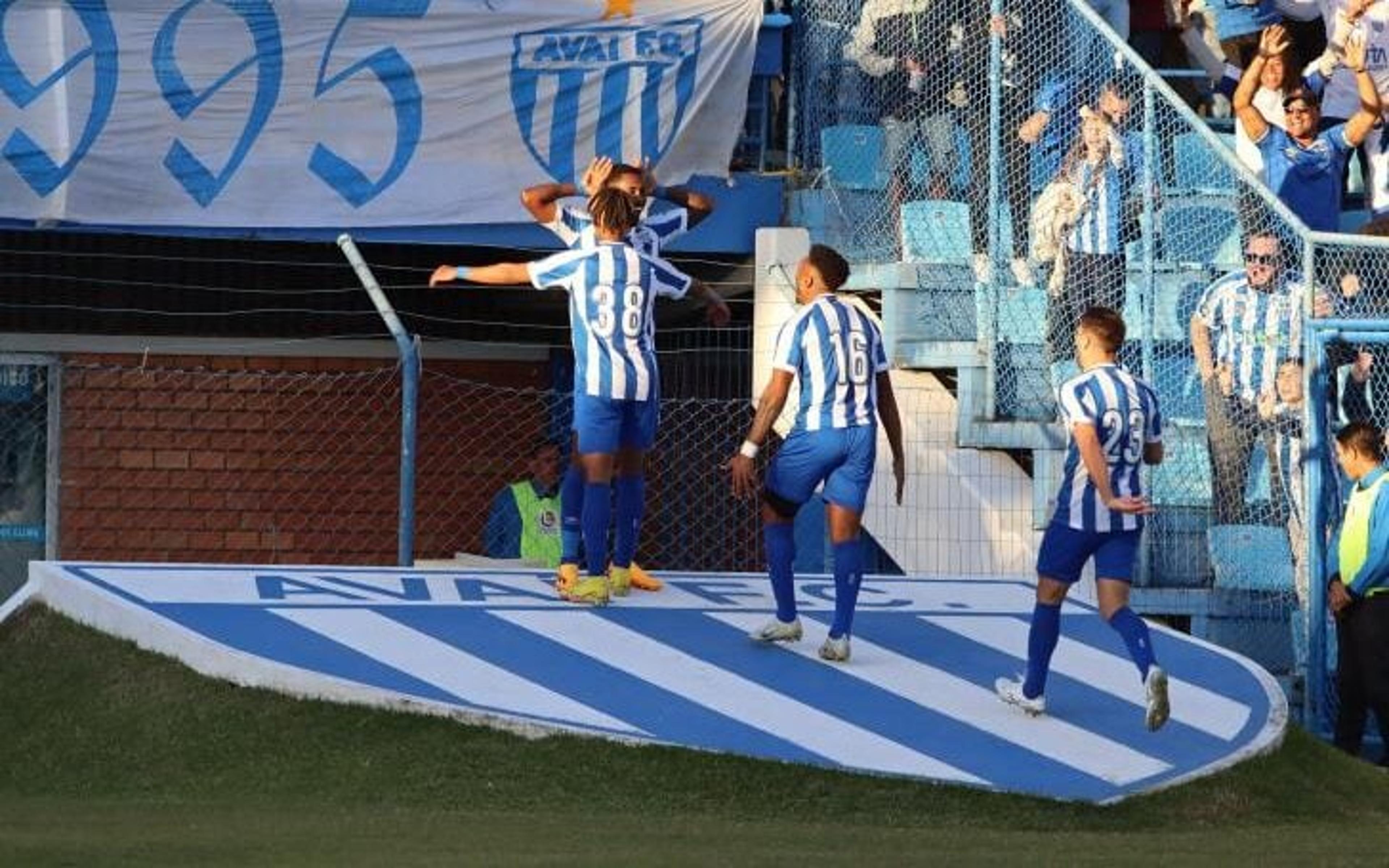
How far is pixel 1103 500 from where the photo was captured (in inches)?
472

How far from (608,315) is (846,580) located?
1.58 m

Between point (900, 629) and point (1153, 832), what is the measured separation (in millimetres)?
2891

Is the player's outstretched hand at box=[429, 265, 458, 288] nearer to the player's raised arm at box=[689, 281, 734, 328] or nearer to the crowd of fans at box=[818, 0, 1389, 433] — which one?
the player's raised arm at box=[689, 281, 734, 328]

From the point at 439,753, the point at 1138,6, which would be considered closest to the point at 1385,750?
the point at 439,753

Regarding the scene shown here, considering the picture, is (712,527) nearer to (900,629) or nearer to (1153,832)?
(900,629)

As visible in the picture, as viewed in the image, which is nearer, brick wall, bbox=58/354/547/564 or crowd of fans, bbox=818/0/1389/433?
crowd of fans, bbox=818/0/1389/433

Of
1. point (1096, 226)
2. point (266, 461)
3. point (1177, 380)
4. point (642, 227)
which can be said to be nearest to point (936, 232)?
point (1096, 226)

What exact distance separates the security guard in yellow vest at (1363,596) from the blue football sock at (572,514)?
3763 mm

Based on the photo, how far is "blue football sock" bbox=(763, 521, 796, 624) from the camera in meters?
13.0

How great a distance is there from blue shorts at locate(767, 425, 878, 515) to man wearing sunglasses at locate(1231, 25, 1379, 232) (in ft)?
14.9

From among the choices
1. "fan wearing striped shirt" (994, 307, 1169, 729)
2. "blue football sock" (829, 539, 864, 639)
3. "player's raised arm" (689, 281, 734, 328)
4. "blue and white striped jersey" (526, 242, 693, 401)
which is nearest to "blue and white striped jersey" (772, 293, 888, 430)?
"blue football sock" (829, 539, 864, 639)

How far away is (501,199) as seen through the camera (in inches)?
688

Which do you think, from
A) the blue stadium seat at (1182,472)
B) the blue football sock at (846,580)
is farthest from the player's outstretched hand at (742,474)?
the blue stadium seat at (1182,472)

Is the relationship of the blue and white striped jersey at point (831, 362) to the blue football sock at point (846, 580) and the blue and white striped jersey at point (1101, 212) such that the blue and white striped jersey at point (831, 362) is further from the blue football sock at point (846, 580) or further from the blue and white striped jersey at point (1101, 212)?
the blue and white striped jersey at point (1101, 212)
